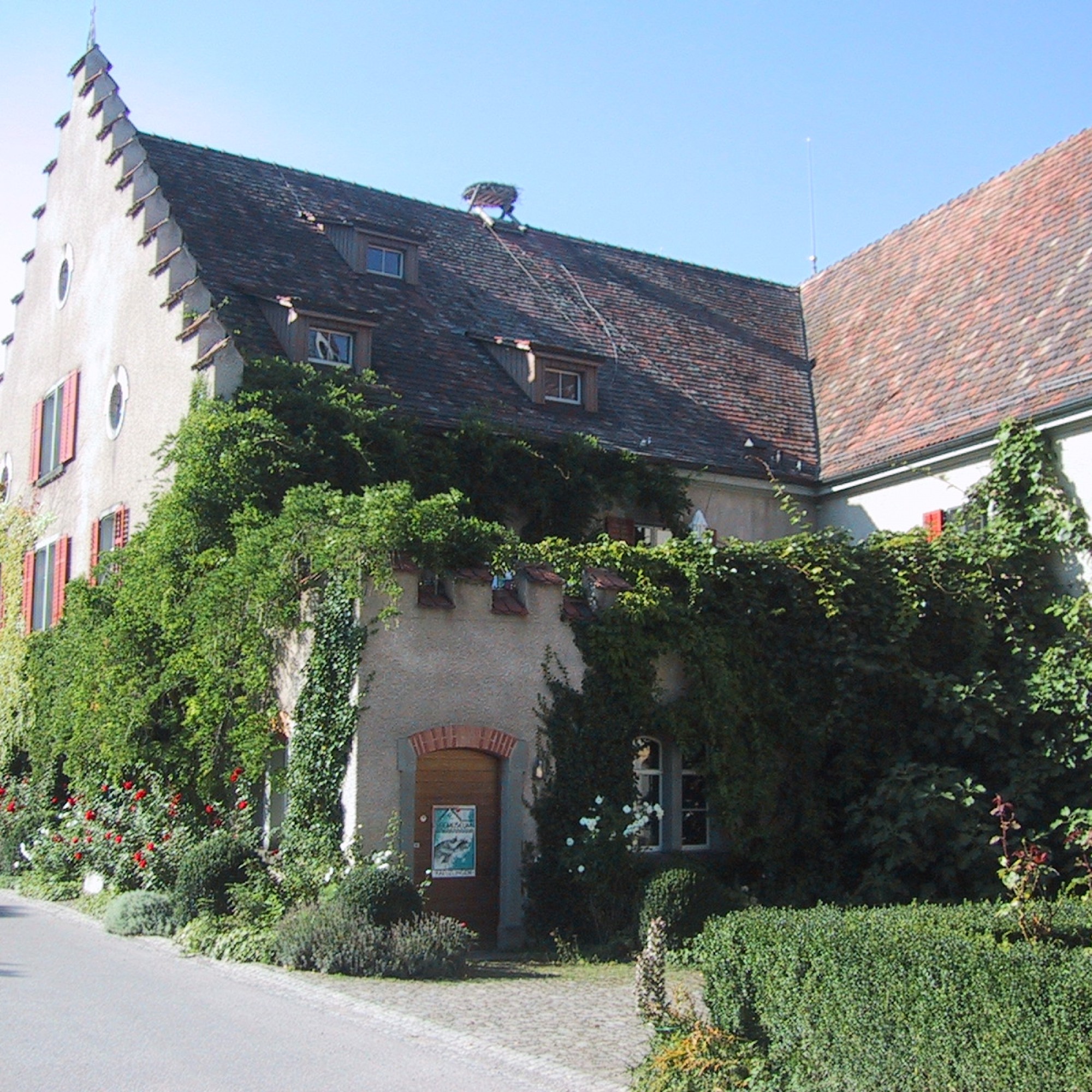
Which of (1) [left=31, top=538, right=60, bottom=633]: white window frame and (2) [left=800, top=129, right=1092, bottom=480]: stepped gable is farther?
(1) [left=31, top=538, right=60, bottom=633]: white window frame

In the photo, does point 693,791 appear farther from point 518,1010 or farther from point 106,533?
point 106,533

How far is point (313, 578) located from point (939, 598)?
7.74 metres

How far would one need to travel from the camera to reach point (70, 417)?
23281 mm

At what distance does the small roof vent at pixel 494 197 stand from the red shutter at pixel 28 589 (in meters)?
10.4

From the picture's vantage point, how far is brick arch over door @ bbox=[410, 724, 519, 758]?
1418 centimetres

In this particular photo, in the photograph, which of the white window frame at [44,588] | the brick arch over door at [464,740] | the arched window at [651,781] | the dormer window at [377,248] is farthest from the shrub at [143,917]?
the dormer window at [377,248]

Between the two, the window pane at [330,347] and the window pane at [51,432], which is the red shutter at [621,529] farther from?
the window pane at [51,432]

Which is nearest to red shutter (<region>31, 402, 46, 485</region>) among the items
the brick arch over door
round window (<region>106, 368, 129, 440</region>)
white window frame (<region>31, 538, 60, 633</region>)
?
white window frame (<region>31, 538, 60, 633</region>)

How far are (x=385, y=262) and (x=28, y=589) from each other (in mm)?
Result: 8574

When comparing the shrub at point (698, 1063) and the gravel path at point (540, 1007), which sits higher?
the shrub at point (698, 1063)

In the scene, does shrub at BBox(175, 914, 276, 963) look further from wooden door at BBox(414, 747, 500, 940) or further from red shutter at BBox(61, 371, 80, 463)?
red shutter at BBox(61, 371, 80, 463)

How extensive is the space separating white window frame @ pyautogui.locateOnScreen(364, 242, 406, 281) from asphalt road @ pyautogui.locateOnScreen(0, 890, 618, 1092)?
12.5m

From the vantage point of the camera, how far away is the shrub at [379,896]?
12.5 meters

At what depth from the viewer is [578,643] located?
595 inches
